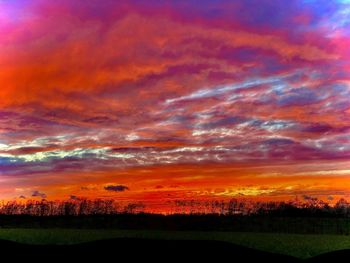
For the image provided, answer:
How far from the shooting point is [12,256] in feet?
20.1

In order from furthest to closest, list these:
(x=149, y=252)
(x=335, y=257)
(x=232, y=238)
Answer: (x=232, y=238), (x=149, y=252), (x=335, y=257)

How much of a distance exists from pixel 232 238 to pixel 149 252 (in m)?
2.82

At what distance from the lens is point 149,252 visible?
233 inches

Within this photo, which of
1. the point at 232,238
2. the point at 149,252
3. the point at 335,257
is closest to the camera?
the point at 335,257

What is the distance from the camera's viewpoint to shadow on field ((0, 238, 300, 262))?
18.9 ft

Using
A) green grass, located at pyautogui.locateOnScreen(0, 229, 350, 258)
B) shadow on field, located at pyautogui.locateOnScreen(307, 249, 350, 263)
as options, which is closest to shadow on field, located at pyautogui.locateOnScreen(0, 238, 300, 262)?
shadow on field, located at pyautogui.locateOnScreen(307, 249, 350, 263)

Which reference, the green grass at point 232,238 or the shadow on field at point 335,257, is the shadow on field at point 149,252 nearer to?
the shadow on field at point 335,257

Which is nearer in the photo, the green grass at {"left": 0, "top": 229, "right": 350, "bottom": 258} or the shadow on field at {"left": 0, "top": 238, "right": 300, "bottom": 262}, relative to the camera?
the shadow on field at {"left": 0, "top": 238, "right": 300, "bottom": 262}

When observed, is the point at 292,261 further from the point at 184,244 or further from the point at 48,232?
the point at 48,232

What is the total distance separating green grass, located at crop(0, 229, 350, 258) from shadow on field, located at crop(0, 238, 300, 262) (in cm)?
166

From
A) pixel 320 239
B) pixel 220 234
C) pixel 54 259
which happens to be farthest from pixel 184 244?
pixel 320 239

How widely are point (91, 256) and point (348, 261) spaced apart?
3.76 metres

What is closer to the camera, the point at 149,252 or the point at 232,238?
the point at 149,252

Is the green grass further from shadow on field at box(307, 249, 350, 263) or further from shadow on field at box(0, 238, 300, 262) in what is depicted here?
shadow on field at box(307, 249, 350, 263)
